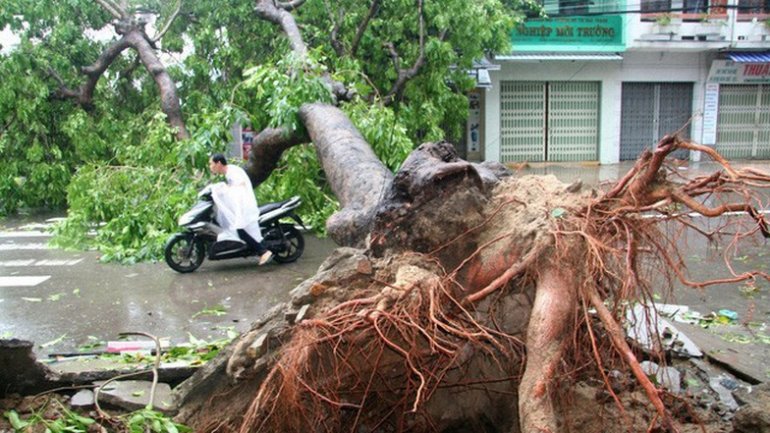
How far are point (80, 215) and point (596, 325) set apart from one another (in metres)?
8.11

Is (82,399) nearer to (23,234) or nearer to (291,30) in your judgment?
(291,30)

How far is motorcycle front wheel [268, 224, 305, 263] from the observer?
27.6ft

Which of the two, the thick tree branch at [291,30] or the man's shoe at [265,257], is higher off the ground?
the thick tree branch at [291,30]

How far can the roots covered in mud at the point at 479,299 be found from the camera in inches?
113

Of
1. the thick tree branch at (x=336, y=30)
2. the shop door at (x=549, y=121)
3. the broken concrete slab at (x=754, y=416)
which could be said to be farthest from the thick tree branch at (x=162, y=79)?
the shop door at (x=549, y=121)

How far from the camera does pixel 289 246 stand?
27.8 ft

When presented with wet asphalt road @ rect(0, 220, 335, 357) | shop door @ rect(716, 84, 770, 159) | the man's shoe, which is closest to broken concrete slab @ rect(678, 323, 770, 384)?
wet asphalt road @ rect(0, 220, 335, 357)

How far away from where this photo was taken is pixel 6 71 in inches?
494

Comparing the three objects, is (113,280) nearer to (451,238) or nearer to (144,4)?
(451,238)

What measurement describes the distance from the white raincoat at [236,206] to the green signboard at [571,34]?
11.5 metres

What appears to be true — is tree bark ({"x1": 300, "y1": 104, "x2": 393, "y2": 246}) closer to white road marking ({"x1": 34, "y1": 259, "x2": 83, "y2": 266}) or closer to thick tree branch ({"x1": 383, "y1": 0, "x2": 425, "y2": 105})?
white road marking ({"x1": 34, "y1": 259, "x2": 83, "y2": 266})

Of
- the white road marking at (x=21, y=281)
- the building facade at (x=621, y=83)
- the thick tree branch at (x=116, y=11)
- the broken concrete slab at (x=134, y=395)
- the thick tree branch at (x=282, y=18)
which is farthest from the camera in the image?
the building facade at (x=621, y=83)

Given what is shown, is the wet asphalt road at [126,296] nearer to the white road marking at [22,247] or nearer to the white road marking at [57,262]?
the white road marking at [57,262]

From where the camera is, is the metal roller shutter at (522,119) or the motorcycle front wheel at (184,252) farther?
the metal roller shutter at (522,119)
